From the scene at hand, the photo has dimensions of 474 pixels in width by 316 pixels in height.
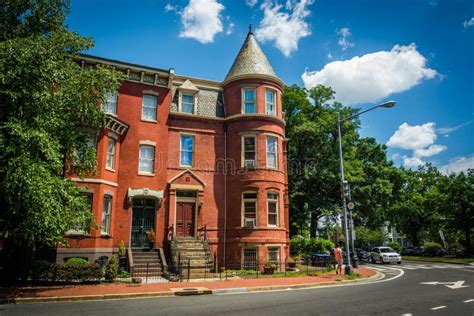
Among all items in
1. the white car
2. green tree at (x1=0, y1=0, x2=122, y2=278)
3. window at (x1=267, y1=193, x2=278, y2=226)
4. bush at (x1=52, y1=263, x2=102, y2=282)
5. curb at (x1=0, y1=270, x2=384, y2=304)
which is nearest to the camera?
curb at (x1=0, y1=270, x2=384, y2=304)

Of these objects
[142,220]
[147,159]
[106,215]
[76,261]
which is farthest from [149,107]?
[76,261]

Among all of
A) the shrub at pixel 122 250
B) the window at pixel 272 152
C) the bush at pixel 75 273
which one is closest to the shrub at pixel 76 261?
the bush at pixel 75 273

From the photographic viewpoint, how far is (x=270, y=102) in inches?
995

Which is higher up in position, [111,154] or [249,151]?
[249,151]

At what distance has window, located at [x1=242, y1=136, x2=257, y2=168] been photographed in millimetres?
24078

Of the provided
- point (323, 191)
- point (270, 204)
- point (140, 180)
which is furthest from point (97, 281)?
point (323, 191)

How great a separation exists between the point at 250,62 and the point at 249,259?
531 inches

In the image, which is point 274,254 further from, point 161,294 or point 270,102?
point 161,294

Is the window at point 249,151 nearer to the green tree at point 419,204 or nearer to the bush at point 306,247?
the bush at point 306,247

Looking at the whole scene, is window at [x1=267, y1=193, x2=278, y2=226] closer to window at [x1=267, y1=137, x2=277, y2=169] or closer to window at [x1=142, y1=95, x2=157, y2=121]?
window at [x1=267, y1=137, x2=277, y2=169]

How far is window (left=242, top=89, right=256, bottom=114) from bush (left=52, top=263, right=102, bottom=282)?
552 inches

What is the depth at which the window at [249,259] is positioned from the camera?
2216 centimetres

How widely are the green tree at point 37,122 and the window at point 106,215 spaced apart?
16.0 ft

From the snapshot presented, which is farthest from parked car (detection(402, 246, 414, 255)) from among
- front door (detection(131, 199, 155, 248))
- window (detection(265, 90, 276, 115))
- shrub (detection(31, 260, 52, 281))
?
shrub (detection(31, 260, 52, 281))
